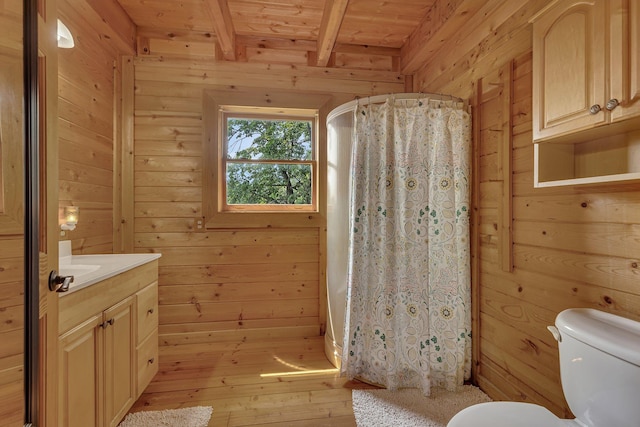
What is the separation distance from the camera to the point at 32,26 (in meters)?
0.69

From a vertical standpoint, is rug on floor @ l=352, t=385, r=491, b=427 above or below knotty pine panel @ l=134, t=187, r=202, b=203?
below

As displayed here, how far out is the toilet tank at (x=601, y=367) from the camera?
0.80 m

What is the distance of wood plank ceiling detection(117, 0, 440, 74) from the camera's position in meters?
2.01

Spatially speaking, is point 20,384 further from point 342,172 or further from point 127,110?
point 127,110

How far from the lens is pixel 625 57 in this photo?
2.85 feet

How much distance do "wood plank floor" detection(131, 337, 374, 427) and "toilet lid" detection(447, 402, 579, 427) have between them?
31.9 inches

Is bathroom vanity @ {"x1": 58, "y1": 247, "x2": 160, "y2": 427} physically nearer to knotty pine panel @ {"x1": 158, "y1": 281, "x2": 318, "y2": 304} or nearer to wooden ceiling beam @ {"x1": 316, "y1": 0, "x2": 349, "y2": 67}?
knotty pine panel @ {"x1": 158, "y1": 281, "x2": 318, "y2": 304}

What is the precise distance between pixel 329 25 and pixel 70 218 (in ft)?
6.97

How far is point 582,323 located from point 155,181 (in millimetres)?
2797

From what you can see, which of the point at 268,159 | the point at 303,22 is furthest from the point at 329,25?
the point at 268,159

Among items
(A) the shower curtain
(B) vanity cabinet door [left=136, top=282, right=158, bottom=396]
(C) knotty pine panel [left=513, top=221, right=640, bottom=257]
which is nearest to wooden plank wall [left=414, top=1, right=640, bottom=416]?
(C) knotty pine panel [left=513, top=221, right=640, bottom=257]

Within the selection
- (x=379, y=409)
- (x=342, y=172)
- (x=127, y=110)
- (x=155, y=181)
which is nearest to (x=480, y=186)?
(x=342, y=172)

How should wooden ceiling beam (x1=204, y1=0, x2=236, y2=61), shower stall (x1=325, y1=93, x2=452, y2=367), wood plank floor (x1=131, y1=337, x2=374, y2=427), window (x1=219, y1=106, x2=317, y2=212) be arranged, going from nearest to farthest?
wood plank floor (x1=131, y1=337, x2=374, y2=427), wooden ceiling beam (x1=204, y1=0, x2=236, y2=61), shower stall (x1=325, y1=93, x2=452, y2=367), window (x1=219, y1=106, x2=317, y2=212)

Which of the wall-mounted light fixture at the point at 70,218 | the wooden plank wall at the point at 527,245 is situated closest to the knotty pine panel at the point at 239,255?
the wall-mounted light fixture at the point at 70,218
